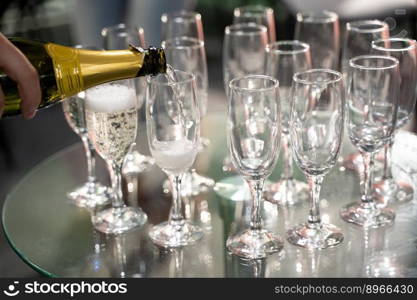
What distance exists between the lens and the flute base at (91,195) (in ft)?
4.58

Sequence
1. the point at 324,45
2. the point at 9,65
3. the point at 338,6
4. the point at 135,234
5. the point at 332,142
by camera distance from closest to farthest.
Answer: the point at 9,65, the point at 332,142, the point at 135,234, the point at 324,45, the point at 338,6

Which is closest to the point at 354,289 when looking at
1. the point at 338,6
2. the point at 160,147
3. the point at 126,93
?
the point at 160,147

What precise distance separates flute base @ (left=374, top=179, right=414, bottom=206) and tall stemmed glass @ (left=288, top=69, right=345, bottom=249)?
163mm

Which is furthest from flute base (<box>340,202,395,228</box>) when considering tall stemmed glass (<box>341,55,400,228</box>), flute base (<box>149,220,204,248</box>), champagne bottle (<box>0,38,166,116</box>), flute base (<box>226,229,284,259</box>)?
champagne bottle (<box>0,38,166,116</box>)

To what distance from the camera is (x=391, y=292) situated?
1074 millimetres

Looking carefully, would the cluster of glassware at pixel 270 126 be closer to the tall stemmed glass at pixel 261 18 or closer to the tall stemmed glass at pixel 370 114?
the tall stemmed glass at pixel 370 114

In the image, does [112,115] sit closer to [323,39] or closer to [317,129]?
[317,129]

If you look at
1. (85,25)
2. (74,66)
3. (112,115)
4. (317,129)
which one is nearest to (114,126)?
(112,115)

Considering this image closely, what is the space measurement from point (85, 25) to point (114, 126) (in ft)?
4.39

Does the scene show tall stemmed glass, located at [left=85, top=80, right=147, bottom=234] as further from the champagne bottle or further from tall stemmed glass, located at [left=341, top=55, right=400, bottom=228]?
tall stemmed glass, located at [left=341, top=55, right=400, bottom=228]

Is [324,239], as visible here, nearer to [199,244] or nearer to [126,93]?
[199,244]

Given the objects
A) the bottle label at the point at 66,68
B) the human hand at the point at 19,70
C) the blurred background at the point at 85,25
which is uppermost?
the human hand at the point at 19,70

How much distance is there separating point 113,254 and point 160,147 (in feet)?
0.58

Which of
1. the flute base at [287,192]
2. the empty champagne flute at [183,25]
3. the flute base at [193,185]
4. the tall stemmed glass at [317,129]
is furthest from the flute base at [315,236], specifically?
the empty champagne flute at [183,25]
